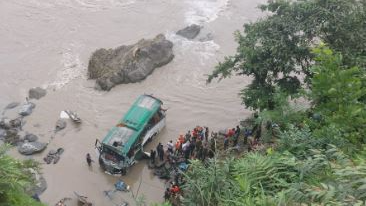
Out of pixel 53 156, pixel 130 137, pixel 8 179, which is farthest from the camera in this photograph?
pixel 53 156

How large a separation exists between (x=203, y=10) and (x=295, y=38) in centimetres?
1667

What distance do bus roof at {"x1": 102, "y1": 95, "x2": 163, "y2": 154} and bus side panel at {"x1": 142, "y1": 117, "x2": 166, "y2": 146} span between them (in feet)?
1.75

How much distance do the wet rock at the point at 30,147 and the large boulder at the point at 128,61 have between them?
5.13 meters

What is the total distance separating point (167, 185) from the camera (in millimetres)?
17562

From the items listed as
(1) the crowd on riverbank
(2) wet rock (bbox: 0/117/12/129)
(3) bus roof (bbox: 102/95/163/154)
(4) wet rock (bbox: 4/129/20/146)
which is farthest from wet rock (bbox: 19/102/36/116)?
(1) the crowd on riverbank

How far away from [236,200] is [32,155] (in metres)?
13.7

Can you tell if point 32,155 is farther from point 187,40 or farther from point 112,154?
point 187,40

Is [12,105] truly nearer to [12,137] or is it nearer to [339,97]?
[12,137]

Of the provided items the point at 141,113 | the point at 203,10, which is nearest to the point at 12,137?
the point at 141,113

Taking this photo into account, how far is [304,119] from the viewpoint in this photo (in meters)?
11.5

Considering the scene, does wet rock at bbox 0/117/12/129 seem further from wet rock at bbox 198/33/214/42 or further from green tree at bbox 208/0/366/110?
wet rock at bbox 198/33/214/42

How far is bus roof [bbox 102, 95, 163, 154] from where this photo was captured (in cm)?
1775

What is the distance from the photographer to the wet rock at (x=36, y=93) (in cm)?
2295

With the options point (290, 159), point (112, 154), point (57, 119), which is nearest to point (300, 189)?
point (290, 159)
